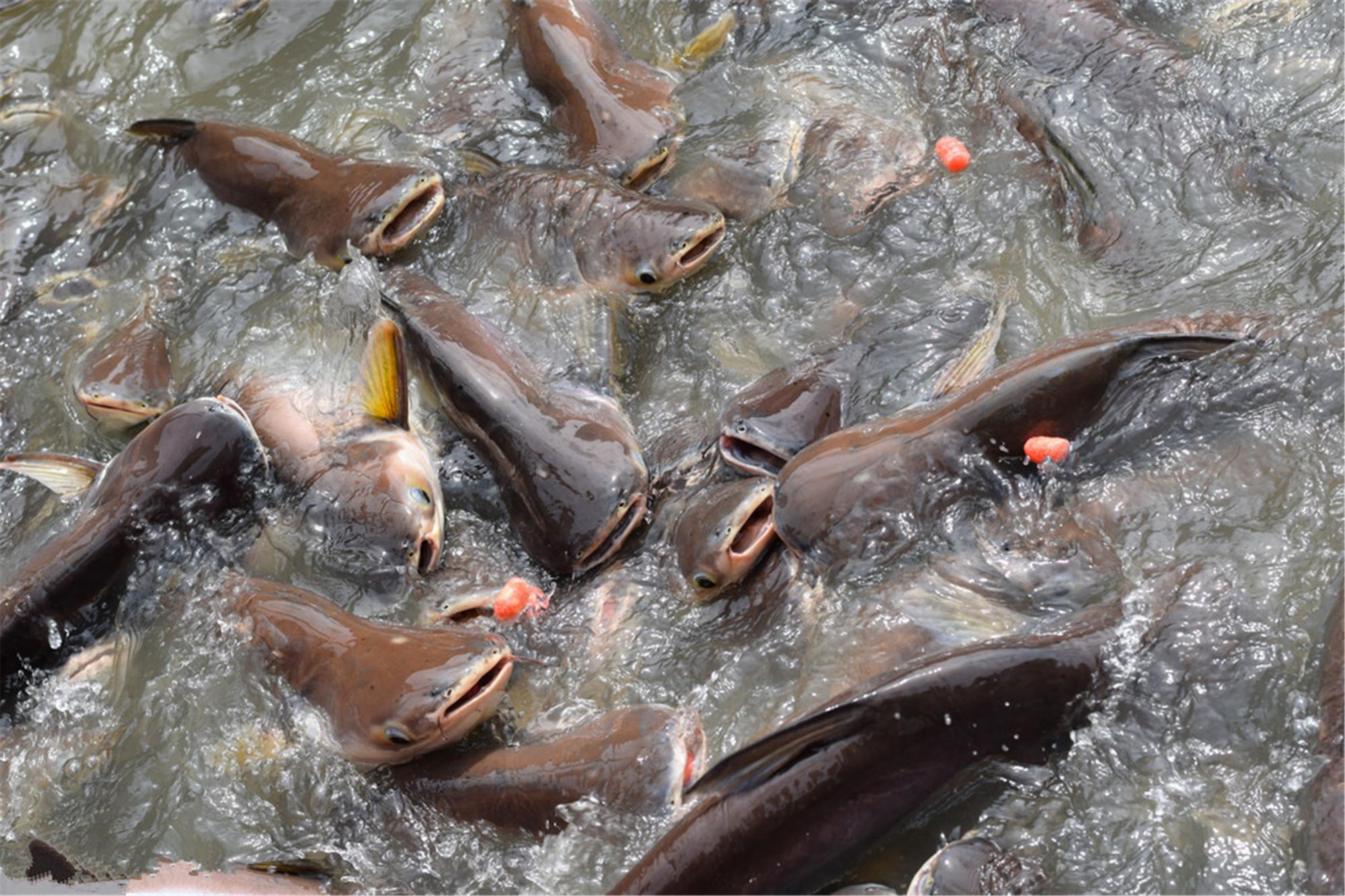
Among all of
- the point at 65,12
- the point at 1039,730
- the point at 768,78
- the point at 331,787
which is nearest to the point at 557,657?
the point at 331,787

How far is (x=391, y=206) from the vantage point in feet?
13.8

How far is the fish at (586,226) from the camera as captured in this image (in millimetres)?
3926

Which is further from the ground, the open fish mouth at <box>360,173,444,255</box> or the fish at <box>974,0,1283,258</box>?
the fish at <box>974,0,1283,258</box>

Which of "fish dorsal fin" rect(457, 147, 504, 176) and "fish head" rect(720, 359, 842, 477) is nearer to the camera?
"fish head" rect(720, 359, 842, 477)

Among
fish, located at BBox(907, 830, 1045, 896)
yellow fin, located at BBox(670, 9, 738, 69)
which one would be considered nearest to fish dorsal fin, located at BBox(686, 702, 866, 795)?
fish, located at BBox(907, 830, 1045, 896)

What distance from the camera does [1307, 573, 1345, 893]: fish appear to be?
7.91 feet

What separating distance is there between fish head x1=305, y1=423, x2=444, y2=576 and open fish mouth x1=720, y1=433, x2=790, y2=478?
0.86 m

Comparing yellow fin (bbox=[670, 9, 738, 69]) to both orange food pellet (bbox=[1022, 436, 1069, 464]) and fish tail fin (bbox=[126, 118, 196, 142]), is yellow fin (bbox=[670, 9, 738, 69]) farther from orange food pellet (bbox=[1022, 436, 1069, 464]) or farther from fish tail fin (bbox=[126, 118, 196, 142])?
orange food pellet (bbox=[1022, 436, 1069, 464])

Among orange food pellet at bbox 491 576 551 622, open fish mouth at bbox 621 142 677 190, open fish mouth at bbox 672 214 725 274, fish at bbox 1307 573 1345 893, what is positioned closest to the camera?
fish at bbox 1307 573 1345 893

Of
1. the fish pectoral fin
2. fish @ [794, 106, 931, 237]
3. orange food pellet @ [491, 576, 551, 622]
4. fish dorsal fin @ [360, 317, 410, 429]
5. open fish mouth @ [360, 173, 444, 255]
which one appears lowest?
orange food pellet @ [491, 576, 551, 622]

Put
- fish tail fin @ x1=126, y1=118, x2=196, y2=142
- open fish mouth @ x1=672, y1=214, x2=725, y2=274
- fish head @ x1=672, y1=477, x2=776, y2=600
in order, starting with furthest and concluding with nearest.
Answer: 1. fish tail fin @ x1=126, y1=118, x2=196, y2=142
2. open fish mouth @ x1=672, y1=214, x2=725, y2=274
3. fish head @ x1=672, y1=477, x2=776, y2=600

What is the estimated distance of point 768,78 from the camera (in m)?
4.62

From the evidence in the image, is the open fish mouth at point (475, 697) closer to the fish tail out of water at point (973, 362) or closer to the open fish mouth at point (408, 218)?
the fish tail out of water at point (973, 362)

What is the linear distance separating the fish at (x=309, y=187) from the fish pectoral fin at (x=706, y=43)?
3.72ft
